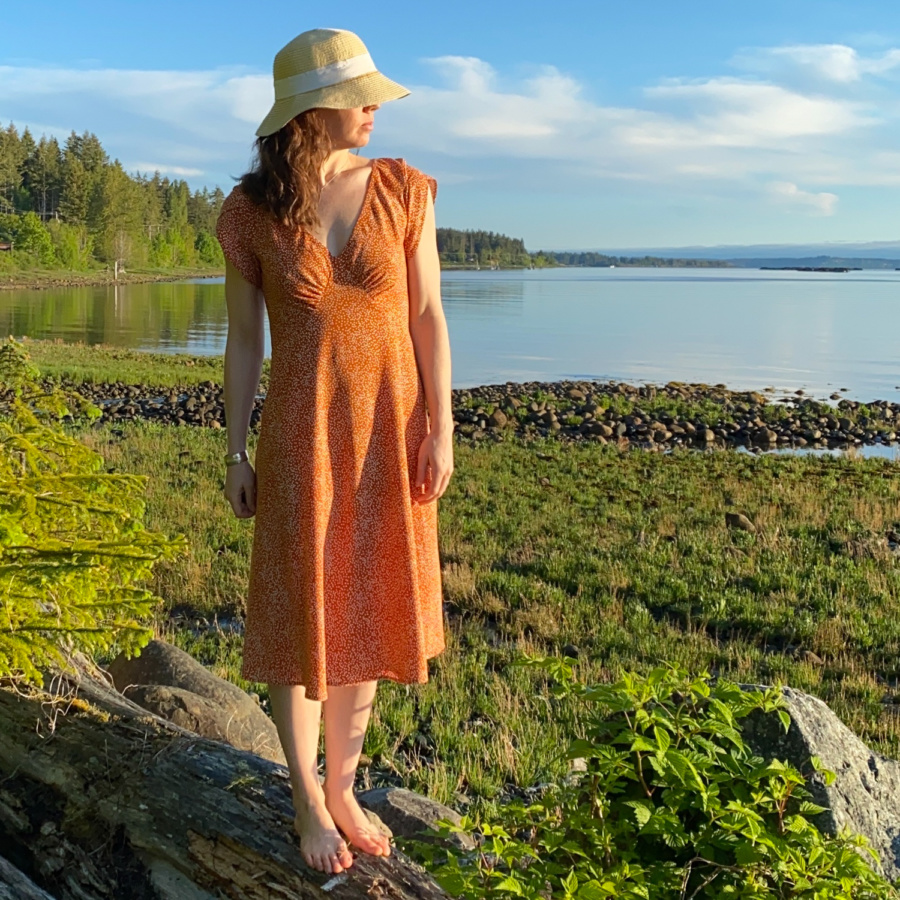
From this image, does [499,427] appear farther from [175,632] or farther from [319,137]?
[319,137]

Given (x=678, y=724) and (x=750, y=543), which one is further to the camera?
(x=750, y=543)

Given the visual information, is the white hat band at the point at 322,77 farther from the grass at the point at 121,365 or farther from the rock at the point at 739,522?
the grass at the point at 121,365

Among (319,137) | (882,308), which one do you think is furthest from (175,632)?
(882,308)

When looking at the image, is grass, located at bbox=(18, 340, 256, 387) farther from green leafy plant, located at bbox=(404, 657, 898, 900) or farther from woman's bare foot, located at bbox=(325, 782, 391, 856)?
green leafy plant, located at bbox=(404, 657, 898, 900)

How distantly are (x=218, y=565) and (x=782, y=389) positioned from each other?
26.6 metres

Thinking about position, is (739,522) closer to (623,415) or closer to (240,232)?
(240,232)

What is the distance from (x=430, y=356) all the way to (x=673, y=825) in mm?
1479

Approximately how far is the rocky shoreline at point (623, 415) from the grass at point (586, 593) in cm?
556

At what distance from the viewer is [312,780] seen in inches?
118

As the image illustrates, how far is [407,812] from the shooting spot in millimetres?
3732

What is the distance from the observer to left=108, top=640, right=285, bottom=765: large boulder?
4.55m

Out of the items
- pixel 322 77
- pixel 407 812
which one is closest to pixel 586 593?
pixel 407 812

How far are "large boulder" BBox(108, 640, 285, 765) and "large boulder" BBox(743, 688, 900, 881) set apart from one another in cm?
209

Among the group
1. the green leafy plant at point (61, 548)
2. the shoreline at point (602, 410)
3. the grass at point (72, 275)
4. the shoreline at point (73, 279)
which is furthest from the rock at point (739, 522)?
the grass at point (72, 275)
